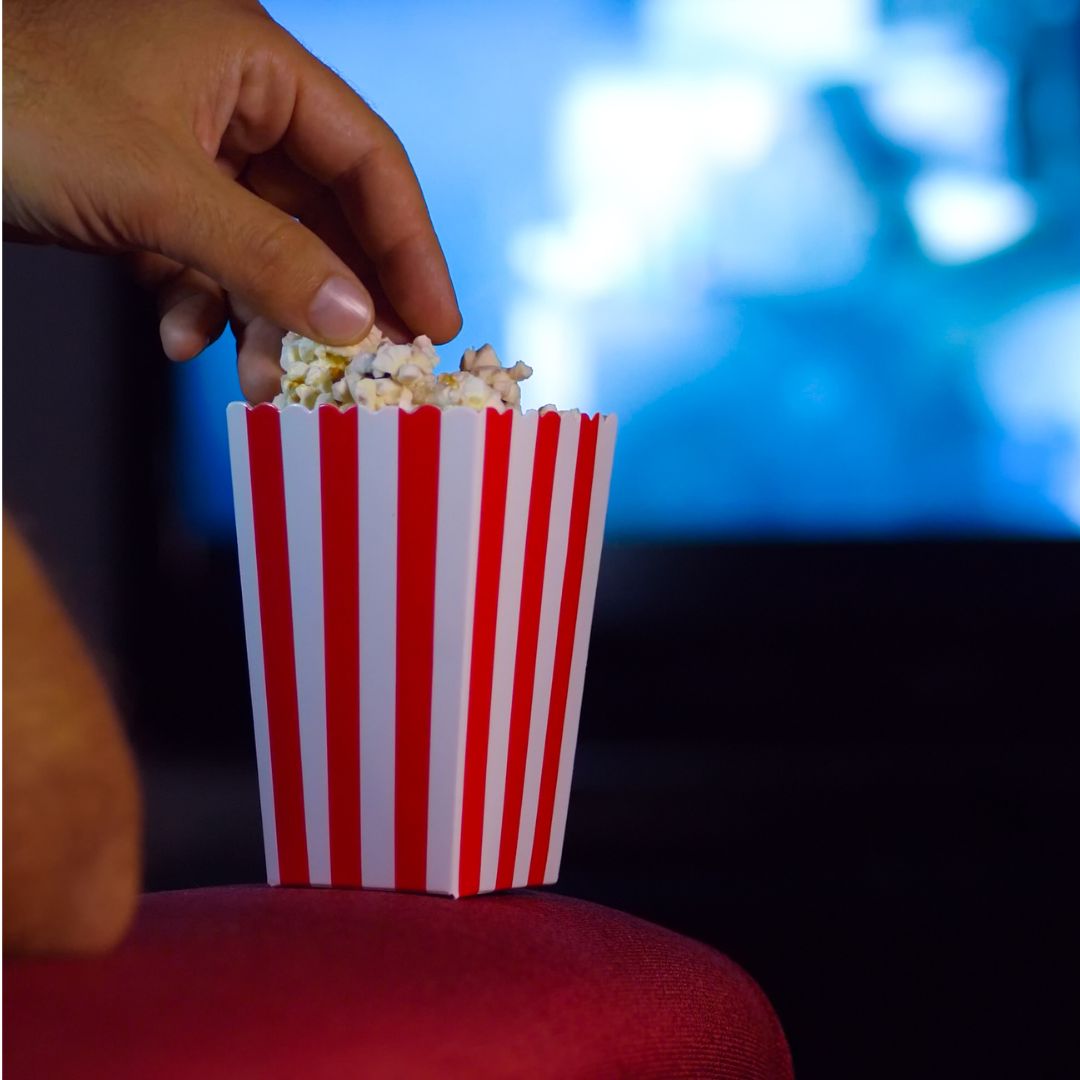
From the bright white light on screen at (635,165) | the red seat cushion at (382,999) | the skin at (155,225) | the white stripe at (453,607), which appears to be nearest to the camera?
the red seat cushion at (382,999)

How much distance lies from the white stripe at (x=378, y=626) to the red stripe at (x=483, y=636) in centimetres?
6

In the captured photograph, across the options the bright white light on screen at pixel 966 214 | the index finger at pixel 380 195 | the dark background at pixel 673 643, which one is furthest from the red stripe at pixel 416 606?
the bright white light on screen at pixel 966 214

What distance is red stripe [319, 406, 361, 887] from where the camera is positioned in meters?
0.98

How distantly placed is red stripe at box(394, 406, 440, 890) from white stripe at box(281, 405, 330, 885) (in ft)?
0.22

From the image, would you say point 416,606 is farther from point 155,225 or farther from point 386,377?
point 155,225

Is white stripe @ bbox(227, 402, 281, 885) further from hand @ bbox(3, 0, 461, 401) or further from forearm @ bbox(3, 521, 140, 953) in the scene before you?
forearm @ bbox(3, 521, 140, 953)

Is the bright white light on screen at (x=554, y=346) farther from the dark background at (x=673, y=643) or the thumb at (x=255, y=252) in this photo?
the thumb at (x=255, y=252)

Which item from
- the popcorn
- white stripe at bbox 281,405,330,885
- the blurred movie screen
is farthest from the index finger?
the blurred movie screen

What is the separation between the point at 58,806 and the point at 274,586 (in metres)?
0.35

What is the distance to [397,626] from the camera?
0.97m

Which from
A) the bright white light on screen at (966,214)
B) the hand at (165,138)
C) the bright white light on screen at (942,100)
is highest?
the bright white light on screen at (942,100)

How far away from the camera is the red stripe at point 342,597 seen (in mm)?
979

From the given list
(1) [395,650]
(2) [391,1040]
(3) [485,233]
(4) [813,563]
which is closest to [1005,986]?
(4) [813,563]

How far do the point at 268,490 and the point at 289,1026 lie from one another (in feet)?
1.66
